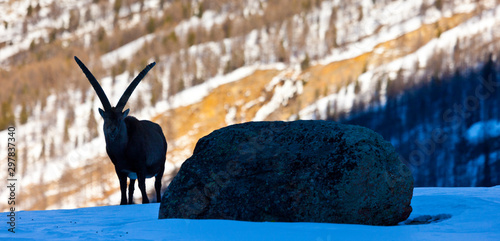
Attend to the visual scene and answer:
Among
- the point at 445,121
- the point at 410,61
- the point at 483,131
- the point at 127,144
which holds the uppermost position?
the point at 410,61

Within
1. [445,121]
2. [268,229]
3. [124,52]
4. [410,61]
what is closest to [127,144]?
[268,229]

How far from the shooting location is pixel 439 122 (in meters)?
70.1

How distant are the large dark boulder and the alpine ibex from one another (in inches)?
106

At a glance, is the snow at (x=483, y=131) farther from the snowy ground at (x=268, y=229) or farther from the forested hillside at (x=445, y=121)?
the snowy ground at (x=268, y=229)

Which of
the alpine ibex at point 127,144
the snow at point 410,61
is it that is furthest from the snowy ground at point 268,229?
the snow at point 410,61

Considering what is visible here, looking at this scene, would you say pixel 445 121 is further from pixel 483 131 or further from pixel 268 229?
pixel 268 229

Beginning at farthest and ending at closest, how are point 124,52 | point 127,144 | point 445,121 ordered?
point 124,52
point 445,121
point 127,144

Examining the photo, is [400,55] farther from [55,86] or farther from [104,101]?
[104,101]

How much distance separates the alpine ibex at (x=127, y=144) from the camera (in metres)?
9.17

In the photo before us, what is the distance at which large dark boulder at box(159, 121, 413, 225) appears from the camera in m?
6.29

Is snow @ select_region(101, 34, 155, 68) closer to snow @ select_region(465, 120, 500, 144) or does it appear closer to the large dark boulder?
snow @ select_region(465, 120, 500, 144)

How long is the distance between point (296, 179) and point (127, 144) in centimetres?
424

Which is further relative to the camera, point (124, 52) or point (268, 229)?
point (124, 52)

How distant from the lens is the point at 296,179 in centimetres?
640
